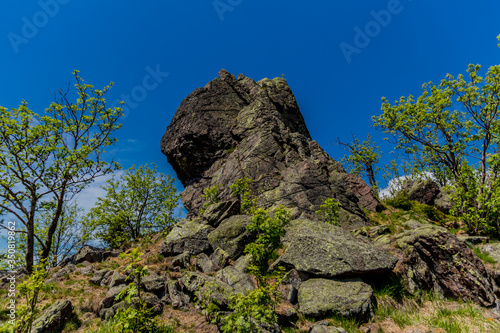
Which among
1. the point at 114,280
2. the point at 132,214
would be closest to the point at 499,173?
the point at 114,280

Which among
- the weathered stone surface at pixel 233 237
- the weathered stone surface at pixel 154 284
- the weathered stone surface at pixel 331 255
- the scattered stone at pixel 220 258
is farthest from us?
the weathered stone surface at pixel 233 237

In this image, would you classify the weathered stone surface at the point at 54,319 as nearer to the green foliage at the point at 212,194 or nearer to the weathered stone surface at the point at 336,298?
the weathered stone surface at the point at 336,298

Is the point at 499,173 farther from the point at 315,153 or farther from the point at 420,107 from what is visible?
the point at 315,153

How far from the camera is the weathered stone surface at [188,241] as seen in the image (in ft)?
48.7

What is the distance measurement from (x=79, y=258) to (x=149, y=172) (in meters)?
16.1

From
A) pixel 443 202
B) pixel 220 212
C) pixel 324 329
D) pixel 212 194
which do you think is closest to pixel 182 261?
pixel 220 212

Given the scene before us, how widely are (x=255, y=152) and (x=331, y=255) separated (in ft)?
56.6

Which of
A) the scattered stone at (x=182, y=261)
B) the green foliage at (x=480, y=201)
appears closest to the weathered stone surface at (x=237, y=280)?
the scattered stone at (x=182, y=261)

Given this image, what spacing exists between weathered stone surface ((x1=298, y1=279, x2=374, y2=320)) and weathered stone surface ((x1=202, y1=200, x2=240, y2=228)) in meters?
8.80

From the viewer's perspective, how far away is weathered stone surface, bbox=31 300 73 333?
7887mm

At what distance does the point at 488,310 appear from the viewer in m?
8.20

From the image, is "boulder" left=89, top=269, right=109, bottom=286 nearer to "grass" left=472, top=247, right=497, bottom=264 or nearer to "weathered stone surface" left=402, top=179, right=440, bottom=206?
"grass" left=472, top=247, right=497, bottom=264

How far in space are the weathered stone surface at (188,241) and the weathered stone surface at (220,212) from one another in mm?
642

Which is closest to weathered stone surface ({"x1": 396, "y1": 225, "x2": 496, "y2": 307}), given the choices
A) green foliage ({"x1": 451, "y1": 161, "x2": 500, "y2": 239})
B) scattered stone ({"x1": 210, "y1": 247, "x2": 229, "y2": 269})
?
green foliage ({"x1": 451, "y1": 161, "x2": 500, "y2": 239})
